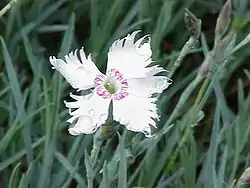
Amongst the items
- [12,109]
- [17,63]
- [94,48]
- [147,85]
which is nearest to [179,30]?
[94,48]

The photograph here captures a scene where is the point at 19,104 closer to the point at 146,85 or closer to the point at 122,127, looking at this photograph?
the point at 122,127

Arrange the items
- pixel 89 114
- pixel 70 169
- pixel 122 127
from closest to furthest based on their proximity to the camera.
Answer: pixel 89 114 → pixel 70 169 → pixel 122 127

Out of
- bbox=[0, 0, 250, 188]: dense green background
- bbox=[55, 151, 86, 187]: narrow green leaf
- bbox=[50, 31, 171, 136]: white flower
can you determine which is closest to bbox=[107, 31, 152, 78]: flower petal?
bbox=[50, 31, 171, 136]: white flower

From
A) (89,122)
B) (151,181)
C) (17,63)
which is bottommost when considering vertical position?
(151,181)

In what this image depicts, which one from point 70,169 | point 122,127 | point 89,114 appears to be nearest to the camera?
point 89,114

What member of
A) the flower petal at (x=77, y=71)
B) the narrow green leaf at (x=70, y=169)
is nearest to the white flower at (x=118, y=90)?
the flower petal at (x=77, y=71)

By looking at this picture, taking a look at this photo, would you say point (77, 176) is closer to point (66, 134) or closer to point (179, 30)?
point (66, 134)

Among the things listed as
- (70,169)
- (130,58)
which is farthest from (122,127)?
(130,58)

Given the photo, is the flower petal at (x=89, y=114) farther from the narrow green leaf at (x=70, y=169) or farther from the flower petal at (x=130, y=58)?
the narrow green leaf at (x=70, y=169)
